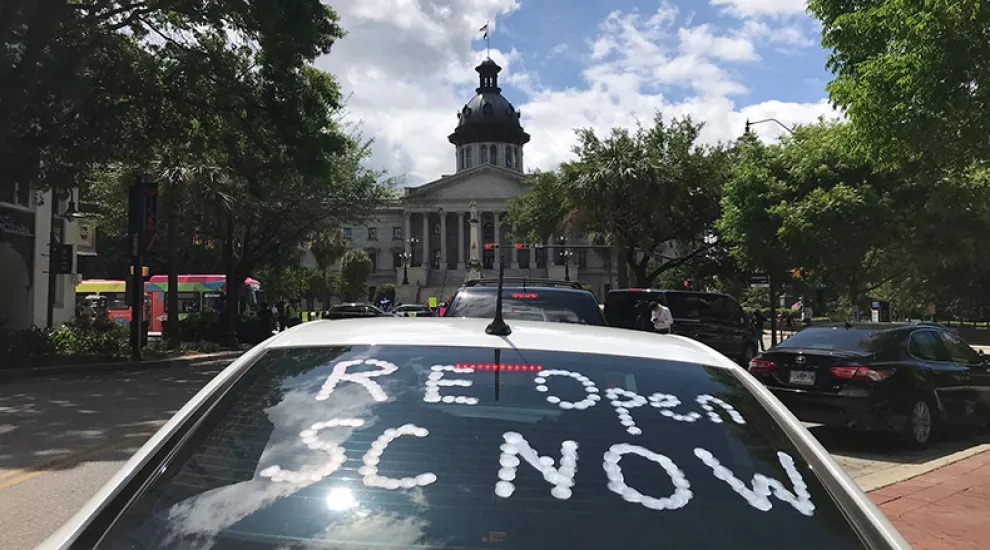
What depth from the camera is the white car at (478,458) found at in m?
1.99

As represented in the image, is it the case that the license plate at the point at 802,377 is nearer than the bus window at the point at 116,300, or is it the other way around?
the license plate at the point at 802,377

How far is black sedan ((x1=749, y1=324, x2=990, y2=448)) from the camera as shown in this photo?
8.66 metres

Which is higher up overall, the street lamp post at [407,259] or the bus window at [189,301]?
the street lamp post at [407,259]

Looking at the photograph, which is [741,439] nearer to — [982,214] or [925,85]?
[925,85]

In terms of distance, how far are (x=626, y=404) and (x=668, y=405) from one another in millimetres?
140

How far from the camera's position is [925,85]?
951 cm

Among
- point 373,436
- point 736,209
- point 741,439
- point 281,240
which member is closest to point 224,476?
point 373,436

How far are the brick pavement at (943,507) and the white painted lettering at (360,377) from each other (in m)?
4.00

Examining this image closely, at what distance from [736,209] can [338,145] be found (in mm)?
12106

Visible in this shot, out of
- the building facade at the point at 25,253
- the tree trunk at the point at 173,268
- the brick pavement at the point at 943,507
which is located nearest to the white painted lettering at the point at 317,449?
the brick pavement at the point at 943,507

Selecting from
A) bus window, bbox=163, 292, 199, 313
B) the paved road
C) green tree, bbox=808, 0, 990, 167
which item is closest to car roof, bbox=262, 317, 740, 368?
the paved road

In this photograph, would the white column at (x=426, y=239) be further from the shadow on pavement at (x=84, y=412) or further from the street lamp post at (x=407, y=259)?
the shadow on pavement at (x=84, y=412)

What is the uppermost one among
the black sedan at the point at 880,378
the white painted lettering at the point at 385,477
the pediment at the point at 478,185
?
the pediment at the point at 478,185

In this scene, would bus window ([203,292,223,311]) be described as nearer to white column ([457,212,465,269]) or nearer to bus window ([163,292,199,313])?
bus window ([163,292,199,313])
